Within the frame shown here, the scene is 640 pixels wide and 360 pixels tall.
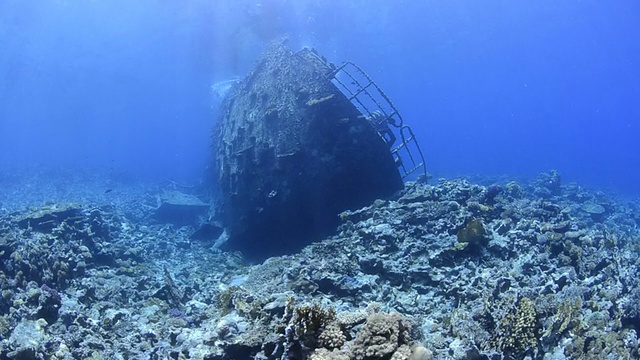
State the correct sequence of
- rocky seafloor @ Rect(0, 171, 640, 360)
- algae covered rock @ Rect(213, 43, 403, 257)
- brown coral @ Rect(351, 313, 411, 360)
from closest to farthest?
brown coral @ Rect(351, 313, 411, 360) → rocky seafloor @ Rect(0, 171, 640, 360) → algae covered rock @ Rect(213, 43, 403, 257)

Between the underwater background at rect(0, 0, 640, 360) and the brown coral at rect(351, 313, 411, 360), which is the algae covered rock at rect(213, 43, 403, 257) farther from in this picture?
the brown coral at rect(351, 313, 411, 360)

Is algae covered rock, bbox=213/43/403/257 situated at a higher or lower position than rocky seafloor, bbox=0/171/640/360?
higher

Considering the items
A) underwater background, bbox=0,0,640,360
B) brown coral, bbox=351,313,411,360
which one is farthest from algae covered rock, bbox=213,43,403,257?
brown coral, bbox=351,313,411,360

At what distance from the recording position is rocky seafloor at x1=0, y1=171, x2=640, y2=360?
5844 mm

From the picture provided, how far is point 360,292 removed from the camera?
9.05 meters

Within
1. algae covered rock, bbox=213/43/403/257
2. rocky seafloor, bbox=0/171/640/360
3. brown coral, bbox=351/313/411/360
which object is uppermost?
algae covered rock, bbox=213/43/403/257

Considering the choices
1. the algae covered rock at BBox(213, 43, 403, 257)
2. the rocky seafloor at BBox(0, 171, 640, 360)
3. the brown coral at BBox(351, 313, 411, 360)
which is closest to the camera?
the brown coral at BBox(351, 313, 411, 360)

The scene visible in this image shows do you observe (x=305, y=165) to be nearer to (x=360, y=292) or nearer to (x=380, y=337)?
(x=360, y=292)

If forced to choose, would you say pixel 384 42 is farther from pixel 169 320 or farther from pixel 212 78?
pixel 169 320

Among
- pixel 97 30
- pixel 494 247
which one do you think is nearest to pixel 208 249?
pixel 494 247

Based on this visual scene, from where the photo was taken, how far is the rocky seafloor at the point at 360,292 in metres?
5.84

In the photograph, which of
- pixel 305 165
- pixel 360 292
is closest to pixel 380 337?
pixel 360 292

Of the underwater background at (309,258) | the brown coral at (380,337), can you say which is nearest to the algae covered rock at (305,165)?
the underwater background at (309,258)

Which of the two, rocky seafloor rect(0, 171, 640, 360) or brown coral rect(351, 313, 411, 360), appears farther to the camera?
rocky seafloor rect(0, 171, 640, 360)
